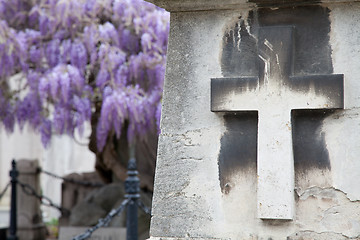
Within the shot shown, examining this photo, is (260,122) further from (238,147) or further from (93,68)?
(93,68)

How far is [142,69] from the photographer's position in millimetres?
7875

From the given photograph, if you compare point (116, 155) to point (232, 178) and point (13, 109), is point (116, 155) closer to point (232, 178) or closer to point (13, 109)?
point (13, 109)

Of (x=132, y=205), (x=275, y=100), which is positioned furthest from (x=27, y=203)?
(x=275, y=100)

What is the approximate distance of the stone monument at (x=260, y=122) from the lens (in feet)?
7.48

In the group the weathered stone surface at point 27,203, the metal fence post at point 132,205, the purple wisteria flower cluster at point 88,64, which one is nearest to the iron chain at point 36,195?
the weathered stone surface at point 27,203

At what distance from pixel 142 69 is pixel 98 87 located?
1.90 feet

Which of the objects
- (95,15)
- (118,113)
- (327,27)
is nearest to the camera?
(327,27)

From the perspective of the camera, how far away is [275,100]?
236 cm

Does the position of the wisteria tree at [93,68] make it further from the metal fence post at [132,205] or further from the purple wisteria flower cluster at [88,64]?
the metal fence post at [132,205]

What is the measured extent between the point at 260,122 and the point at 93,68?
19.3 feet

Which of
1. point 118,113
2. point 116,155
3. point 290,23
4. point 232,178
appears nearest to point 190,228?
point 232,178

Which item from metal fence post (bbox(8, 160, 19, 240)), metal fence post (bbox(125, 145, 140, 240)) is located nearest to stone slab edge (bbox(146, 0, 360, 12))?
metal fence post (bbox(125, 145, 140, 240))

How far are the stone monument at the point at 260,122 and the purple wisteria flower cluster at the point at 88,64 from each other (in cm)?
505

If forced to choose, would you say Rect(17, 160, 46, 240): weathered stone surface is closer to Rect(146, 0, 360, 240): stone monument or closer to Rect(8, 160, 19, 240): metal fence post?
Rect(8, 160, 19, 240): metal fence post
